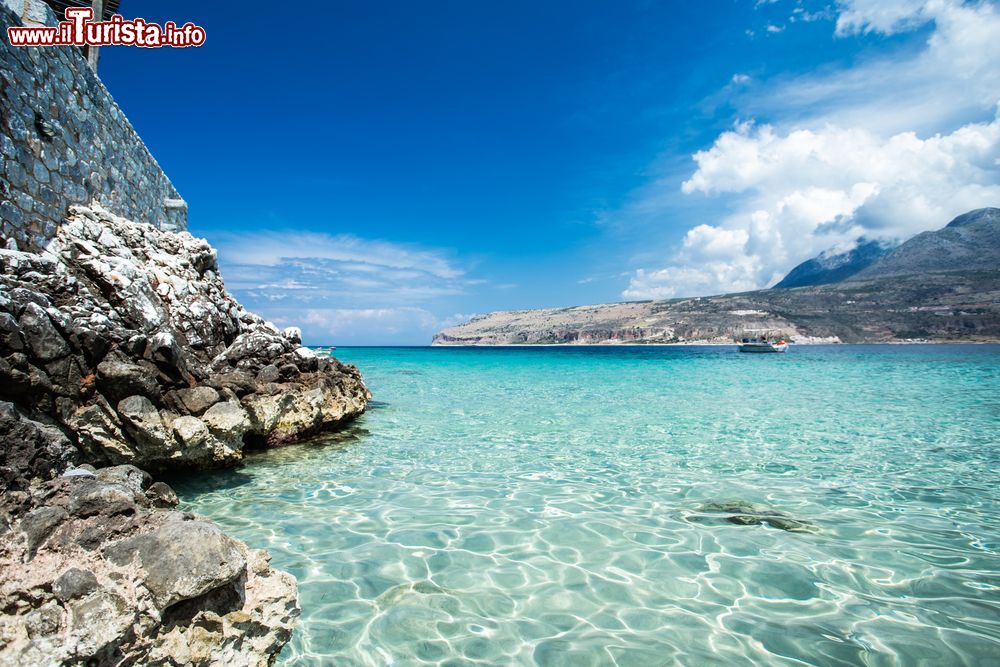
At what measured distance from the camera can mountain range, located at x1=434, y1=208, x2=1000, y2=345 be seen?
8675 cm

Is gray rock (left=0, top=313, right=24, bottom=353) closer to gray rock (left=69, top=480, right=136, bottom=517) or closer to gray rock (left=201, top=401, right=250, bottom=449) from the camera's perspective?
gray rock (left=201, top=401, right=250, bottom=449)

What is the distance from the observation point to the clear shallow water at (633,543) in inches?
139

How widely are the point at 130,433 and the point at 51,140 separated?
603 centimetres

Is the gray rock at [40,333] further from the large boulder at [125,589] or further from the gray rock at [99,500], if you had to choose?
the gray rock at [99,500]

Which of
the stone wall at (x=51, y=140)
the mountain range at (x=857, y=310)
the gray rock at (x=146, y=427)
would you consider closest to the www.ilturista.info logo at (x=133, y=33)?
the stone wall at (x=51, y=140)

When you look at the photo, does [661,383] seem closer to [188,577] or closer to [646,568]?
[646,568]

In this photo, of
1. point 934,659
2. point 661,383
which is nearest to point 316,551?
point 934,659

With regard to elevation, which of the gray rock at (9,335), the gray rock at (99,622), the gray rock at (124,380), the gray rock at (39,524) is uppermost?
the gray rock at (9,335)

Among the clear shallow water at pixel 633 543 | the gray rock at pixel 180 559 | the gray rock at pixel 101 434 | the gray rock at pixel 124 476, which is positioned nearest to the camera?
the gray rock at pixel 180 559

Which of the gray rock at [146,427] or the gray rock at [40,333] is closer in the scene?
the gray rock at [40,333]

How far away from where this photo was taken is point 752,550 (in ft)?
16.3

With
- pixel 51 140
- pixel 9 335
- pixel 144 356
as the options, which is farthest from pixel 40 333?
pixel 51 140

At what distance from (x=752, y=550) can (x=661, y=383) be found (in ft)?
66.9

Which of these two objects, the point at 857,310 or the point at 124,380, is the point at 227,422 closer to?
the point at 124,380
